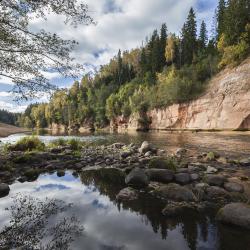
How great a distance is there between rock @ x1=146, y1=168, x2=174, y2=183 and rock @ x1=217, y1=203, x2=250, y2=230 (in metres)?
3.97

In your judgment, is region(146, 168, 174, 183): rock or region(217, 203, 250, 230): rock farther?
region(146, 168, 174, 183): rock

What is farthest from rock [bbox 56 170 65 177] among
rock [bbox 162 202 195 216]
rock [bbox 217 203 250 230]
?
rock [bbox 217 203 250 230]

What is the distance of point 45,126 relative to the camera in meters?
152

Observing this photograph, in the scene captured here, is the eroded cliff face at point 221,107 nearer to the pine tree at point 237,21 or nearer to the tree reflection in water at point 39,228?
the pine tree at point 237,21

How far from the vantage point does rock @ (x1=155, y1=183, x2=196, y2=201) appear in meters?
8.06

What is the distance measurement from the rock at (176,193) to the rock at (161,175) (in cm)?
182

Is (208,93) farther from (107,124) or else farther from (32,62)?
(107,124)

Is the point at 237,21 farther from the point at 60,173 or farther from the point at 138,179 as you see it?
the point at 138,179

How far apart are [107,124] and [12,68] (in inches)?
3516

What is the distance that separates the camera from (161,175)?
420 inches

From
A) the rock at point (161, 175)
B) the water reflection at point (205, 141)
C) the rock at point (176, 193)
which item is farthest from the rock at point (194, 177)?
the water reflection at point (205, 141)

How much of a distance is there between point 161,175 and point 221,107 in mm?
35999

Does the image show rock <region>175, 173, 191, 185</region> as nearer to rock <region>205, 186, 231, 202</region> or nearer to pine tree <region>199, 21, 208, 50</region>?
rock <region>205, 186, 231, 202</region>

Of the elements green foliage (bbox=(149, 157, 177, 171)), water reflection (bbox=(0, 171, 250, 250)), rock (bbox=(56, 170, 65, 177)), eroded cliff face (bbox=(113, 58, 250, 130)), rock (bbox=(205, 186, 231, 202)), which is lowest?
water reflection (bbox=(0, 171, 250, 250))
